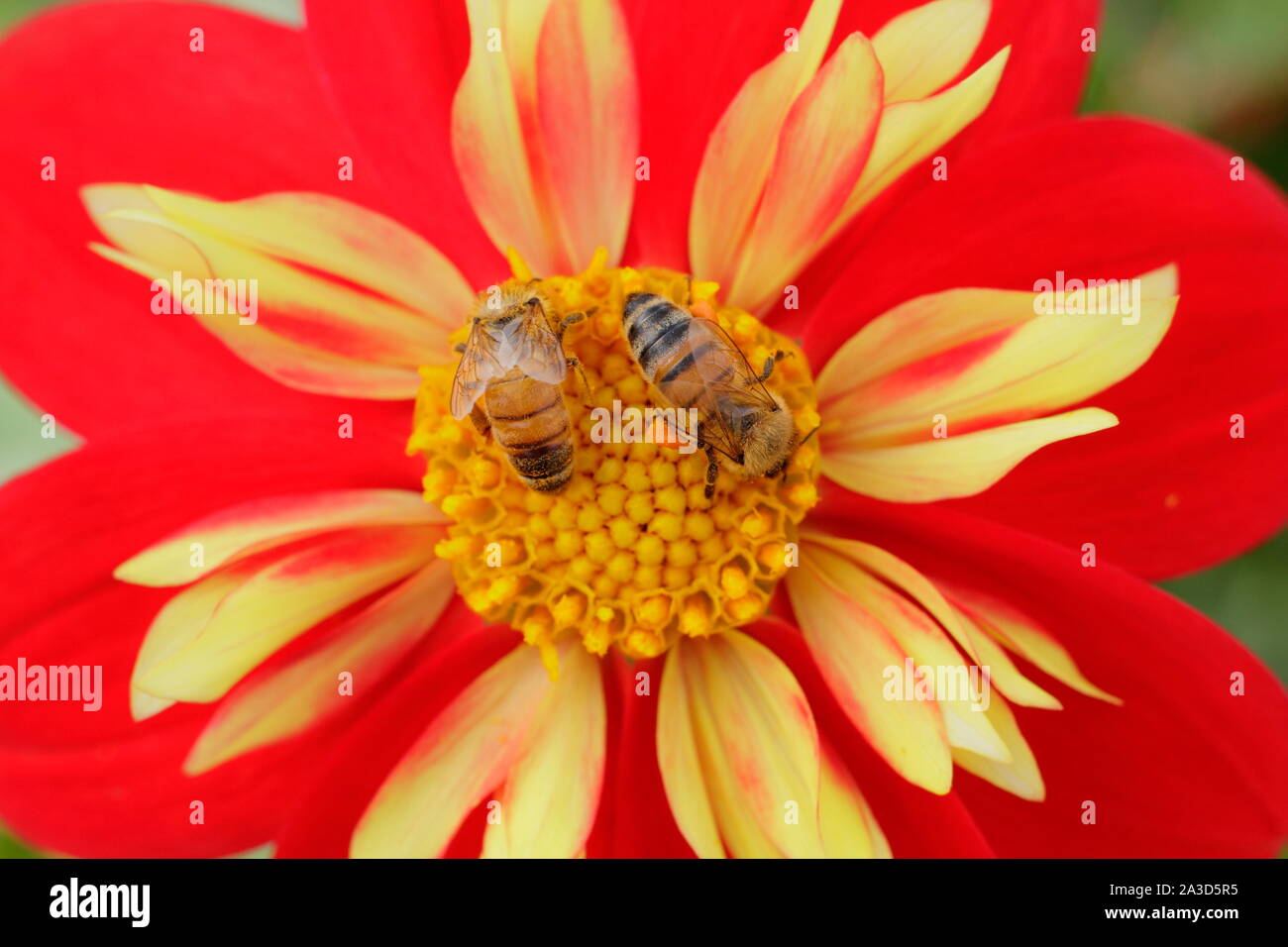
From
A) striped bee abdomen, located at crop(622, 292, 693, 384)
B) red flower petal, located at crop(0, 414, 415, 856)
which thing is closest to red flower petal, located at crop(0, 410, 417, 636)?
red flower petal, located at crop(0, 414, 415, 856)

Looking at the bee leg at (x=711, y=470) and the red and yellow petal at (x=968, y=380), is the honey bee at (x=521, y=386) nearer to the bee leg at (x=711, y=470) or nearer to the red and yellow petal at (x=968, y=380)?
the bee leg at (x=711, y=470)

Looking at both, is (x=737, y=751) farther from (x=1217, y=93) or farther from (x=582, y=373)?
(x=1217, y=93)

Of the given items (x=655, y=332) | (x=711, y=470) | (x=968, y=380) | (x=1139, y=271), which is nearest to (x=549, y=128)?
(x=655, y=332)

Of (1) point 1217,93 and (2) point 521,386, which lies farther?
(1) point 1217,93

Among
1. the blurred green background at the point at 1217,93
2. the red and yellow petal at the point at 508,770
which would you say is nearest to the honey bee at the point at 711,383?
the red and yellow petal at the point at 508,770

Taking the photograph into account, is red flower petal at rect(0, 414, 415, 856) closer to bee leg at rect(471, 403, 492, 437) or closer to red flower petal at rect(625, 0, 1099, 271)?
bee leg at rect(471, 403, 492, 437)
